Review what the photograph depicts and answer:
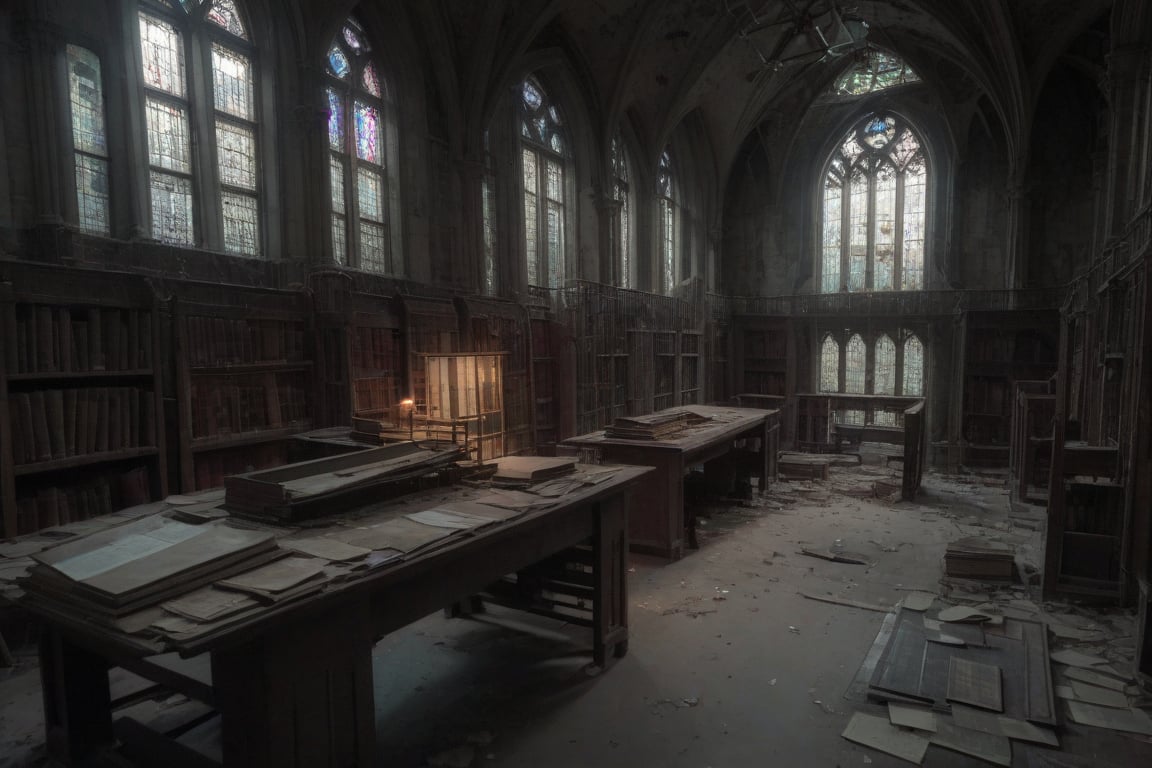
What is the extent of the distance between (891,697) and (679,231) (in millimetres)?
16062

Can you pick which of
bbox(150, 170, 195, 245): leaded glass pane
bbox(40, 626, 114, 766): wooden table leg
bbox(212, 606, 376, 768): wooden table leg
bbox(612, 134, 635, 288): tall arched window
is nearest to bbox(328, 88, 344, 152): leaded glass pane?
bbox(150, 170, 195, 245): leaded glass pane

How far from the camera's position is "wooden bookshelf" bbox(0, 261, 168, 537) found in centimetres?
484

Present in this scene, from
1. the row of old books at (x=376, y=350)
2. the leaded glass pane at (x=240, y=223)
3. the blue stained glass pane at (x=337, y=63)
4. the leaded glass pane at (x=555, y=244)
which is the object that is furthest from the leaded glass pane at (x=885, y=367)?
the leaded glass pane at (x=240, y=223)

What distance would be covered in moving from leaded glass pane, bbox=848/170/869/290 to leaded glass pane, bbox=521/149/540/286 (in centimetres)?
1036

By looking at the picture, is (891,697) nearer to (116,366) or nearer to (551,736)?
(551,736)

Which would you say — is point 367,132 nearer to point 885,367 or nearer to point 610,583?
point 610,583

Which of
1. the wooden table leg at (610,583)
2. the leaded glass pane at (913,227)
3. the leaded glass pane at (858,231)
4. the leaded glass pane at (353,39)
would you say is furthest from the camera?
the leaded glass pane at (858,231)

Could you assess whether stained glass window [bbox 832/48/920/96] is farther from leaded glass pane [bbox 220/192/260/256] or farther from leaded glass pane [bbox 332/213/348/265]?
leaded glass pane [bbox 220/192/260/256]

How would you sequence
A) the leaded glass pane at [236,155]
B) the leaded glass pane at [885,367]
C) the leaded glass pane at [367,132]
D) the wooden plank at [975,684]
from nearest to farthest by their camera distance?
the wooden plank at [975,684]
the leaded glass pane at [236,155]
the leaded glass pane at [367,132]
the leaded glass pane at [885,367]

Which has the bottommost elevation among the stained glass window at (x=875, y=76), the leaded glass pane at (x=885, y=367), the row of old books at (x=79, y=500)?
the row of old books at (x=79, y=500)

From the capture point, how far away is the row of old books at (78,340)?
4.90 metres

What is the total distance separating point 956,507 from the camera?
9.82 m

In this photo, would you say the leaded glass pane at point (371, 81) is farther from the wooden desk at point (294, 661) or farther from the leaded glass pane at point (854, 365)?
the leaded glass pane at point (854, 365)

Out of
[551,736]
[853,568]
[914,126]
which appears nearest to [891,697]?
[551,736]
